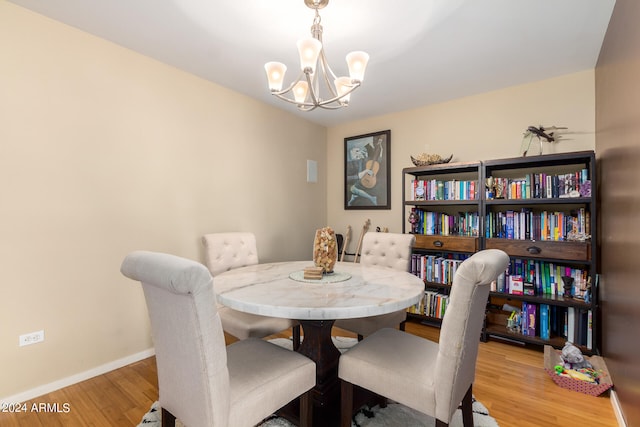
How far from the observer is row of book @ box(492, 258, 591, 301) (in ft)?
8.21

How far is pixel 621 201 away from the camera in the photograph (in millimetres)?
1769

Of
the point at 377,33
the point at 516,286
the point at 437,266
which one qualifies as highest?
the point at 377,33

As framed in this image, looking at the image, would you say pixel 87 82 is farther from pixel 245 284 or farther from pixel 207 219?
pixel 245 284

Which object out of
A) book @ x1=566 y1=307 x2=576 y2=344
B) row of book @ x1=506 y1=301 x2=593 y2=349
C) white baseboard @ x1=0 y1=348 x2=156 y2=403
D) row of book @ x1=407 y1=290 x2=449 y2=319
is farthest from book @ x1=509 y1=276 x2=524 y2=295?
white baseboard @ x1=0 y1=348 x2=156 y2=403

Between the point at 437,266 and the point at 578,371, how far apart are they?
4.23 ft

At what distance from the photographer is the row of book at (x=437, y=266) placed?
304 cm

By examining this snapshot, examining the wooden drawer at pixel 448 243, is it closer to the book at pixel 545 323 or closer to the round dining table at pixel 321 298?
the book at pixel 545 323

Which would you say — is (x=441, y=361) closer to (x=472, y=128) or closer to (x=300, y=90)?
(x=300, y=90)

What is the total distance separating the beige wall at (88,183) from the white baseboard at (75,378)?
0.12 ft

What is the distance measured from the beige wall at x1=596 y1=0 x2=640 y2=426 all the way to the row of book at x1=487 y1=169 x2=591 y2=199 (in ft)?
0.44

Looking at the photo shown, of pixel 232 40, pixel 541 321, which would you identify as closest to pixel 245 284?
pixel 232 40

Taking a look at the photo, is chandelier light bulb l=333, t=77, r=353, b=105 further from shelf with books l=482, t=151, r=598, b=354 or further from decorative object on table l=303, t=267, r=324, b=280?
shelf with books l=482, t=151, r=598, b=354

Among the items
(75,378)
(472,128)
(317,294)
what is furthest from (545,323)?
(75,378)

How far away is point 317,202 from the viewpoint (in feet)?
14.0
